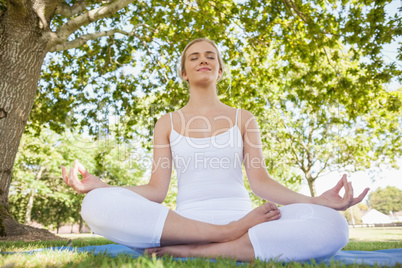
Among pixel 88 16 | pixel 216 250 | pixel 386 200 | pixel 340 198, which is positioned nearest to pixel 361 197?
pixel 340 198

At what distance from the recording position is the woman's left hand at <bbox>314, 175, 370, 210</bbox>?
2255 millimetres

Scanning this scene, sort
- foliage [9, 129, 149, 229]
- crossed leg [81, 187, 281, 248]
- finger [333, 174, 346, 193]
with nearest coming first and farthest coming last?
1. crossed leg [81, 187, 281, 248]
2. finger [333, 174, 346, 193]
3. foliage [9, 129, 149, 229]

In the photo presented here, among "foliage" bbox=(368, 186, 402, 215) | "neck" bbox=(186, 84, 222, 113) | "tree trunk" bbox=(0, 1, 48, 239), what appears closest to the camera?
"neck" bbox=(186, 84, 222, 113)

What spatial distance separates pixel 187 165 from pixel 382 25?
6.48 meters

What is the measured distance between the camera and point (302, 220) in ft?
6.93

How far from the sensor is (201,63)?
3.35 m

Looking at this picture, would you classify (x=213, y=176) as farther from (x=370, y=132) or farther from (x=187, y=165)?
(x=370, y=132)

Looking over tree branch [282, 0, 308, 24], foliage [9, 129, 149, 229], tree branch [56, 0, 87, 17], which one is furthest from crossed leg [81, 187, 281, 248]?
foliage [9, 129, 149, 229]

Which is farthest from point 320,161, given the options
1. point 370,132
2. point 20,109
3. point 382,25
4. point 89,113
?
point 20,109

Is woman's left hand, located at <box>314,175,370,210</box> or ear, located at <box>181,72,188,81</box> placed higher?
ear, located at <box>181,72,188,81</box>

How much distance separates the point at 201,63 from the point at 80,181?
171 centimetres

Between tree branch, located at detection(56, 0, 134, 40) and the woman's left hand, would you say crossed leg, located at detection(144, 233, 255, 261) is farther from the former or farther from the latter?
tree branch, located at detection(56, 0, 134, 40)

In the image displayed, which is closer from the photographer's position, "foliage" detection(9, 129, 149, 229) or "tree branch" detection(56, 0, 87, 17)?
"tree branch" detection(56, 0, 87, 17)

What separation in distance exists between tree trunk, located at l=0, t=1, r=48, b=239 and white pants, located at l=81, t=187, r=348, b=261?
383 centimetres
